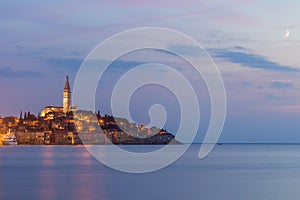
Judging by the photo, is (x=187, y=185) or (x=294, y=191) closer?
(x=294, y=191)

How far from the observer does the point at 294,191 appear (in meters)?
34.9

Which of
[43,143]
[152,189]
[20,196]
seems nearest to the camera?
[20,196]

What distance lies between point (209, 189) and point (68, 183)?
984 centimetres

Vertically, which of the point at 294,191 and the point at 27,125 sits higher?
the point at 27,125

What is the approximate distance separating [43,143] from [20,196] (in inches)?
6553

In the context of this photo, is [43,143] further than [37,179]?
Yes

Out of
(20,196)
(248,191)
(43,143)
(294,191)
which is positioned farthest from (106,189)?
(43,143)

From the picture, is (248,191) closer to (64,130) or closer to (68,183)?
(68,183)

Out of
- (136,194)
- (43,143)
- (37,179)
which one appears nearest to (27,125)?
(43,143)

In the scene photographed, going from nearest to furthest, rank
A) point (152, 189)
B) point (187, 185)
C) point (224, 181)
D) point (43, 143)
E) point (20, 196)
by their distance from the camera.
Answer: point (20, 196) < point (152, 189) < point (187, 185) < point (224, 181) < point (43, 143)

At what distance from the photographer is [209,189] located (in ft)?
→ 118

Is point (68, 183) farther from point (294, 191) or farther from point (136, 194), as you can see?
point (294, 191)

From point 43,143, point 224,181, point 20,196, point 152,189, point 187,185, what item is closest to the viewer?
point 20,196

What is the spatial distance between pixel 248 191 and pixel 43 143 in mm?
166242
